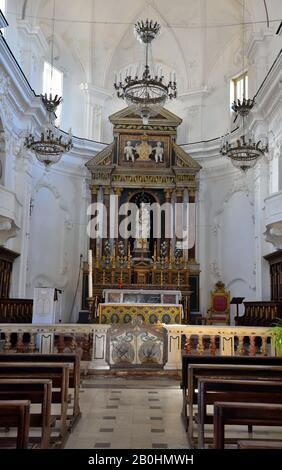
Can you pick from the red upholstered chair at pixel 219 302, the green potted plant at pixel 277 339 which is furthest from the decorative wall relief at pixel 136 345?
the red upholstered chair at pixel 219 302

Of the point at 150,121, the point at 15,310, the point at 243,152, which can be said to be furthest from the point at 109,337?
the point at 150,121

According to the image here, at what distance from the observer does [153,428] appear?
4.97m

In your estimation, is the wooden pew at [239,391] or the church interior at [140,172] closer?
the wooden pew at [239,391]

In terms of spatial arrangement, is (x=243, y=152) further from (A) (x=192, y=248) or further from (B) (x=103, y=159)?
(B) (x=103, y=159)

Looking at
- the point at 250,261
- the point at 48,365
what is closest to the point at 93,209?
the point at 250,261

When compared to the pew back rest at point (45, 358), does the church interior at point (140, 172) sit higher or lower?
higher

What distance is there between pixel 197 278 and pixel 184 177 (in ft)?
11.8

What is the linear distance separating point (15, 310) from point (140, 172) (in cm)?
708

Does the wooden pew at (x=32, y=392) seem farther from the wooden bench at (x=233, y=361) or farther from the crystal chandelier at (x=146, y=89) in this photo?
the crystal chandelier at (x=146, y=89)

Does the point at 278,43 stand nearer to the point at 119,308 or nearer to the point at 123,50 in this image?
the point at 123,50

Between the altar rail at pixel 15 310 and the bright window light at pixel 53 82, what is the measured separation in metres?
7.08

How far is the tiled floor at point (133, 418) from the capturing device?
4.44 meters

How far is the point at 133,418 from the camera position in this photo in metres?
5.39

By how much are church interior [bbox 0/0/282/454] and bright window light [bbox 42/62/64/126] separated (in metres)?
0.05
